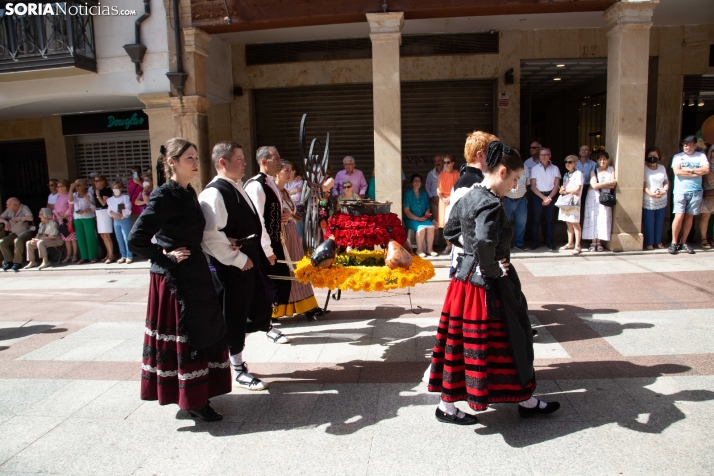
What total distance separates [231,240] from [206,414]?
1271 millimetres

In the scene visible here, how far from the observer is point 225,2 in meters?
10.2

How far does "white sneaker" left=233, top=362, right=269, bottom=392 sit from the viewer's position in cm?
451

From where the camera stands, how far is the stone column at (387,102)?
32.0 ft

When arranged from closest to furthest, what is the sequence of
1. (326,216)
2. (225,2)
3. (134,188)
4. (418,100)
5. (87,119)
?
(326,216) → (225,2) → (134,188) → (418,100) → (87,119)

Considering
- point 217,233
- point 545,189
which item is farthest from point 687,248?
point 217,233

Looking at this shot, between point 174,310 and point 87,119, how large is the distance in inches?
519

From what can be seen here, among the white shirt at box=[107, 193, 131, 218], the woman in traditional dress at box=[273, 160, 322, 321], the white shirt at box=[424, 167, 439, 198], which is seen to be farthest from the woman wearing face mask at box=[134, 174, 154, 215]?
the woman in traditional dress at box=[273, 160, 322, 321]

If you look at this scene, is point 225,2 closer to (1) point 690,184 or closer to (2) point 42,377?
(2) point 42,377

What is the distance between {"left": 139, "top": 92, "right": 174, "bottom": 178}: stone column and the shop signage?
150 inches

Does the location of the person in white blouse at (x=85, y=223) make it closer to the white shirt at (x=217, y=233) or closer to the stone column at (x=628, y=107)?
the white shirt at (x=217, y=233)

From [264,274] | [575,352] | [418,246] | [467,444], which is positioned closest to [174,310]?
[264,274]

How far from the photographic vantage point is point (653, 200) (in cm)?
972

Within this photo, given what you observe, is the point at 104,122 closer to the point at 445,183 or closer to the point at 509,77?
the point at 445,183

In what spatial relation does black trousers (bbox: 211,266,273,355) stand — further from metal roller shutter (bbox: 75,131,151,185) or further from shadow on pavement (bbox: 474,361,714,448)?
metal roller shutter (bbox: 75,131,151,185)
